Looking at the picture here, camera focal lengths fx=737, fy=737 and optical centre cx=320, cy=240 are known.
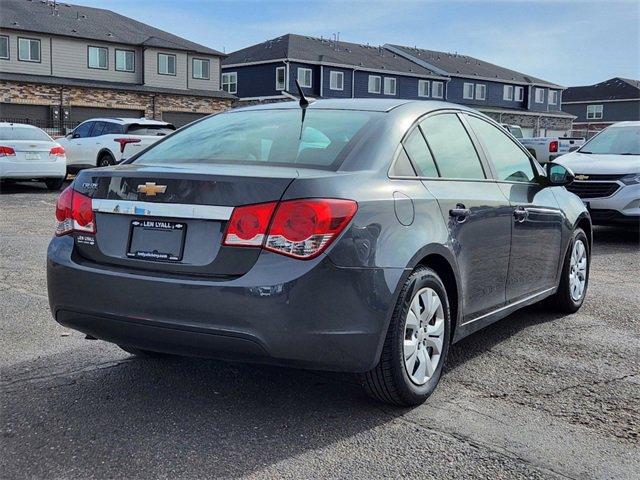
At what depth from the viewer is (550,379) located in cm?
420

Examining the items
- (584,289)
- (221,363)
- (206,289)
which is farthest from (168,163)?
(584,289)

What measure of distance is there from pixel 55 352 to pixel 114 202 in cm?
145

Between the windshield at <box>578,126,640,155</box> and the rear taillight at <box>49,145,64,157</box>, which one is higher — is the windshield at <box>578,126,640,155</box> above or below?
above

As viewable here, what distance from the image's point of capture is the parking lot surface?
3053mm

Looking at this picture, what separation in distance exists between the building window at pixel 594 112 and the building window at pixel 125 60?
5188cm

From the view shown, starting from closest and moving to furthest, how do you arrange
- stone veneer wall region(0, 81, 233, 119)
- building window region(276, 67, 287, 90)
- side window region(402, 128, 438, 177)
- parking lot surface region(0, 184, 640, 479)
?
parking lot surface region(0, 184, 640, 479) < side window region(402, 128, 438, 177) < stone veneer wall region(0, 81, 233, 119) < building window region(276, 67, 287, 90)

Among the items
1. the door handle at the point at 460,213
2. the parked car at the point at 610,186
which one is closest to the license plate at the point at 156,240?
the door handle at the point at 460,213

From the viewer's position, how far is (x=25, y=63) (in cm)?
3644

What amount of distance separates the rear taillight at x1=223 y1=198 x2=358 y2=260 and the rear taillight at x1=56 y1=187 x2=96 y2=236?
831 mm

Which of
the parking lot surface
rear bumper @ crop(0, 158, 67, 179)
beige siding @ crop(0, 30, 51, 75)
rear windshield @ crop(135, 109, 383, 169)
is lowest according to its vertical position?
the parking lot surface

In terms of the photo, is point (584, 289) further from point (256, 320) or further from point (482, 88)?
point (482, 88)

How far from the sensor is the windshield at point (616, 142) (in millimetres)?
10797

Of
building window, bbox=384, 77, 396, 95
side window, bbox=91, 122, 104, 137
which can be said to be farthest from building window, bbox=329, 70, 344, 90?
side window, bbox=91, 122, 104, 137

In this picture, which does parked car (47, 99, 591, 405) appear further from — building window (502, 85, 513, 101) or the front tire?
building window (502, 85, 513, 101)
